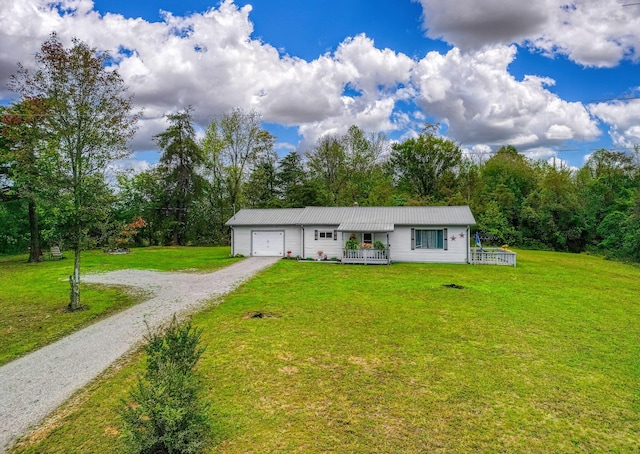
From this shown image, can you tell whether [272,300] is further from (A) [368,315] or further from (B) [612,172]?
(B) [612,172]

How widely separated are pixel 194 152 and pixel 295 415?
108ft

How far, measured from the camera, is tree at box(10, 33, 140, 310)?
9.55 meters

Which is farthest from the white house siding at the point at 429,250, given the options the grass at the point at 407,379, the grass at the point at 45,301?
the grass at the point at 45,301

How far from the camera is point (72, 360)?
6609mm

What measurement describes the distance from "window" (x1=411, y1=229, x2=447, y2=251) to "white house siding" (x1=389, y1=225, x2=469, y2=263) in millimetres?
177

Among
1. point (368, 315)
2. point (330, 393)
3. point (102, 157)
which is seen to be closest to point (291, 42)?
point (102, 157)

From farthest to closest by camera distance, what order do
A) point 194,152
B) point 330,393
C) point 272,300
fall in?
1. point 194,152
2. point 272,300
3. point 330,393

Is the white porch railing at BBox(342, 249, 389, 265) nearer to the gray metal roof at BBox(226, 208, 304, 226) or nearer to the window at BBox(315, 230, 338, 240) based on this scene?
the window at BBox(315, 230, 338, 240)

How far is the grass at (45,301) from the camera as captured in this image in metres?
7.99

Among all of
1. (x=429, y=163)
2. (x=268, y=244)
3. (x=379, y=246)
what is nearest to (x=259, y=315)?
(x=379, y=246)

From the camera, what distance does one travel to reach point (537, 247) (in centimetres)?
3133

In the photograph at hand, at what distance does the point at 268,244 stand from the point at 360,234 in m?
6.11

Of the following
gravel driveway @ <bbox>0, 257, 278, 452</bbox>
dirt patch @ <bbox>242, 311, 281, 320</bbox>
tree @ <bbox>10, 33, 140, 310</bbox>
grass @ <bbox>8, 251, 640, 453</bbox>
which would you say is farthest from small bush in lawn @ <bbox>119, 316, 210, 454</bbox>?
tree @ <bbox>10, 33, 140, 310</bbox>

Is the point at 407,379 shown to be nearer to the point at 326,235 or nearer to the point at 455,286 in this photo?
the point at 455,286
